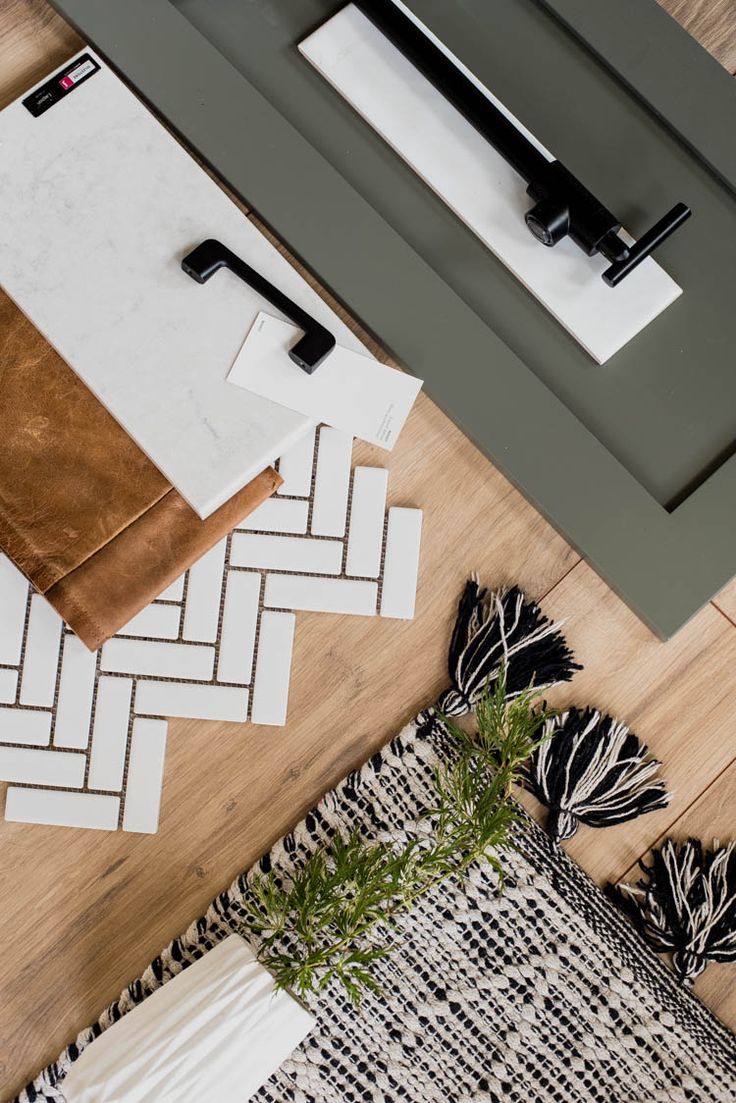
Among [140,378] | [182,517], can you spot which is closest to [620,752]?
[182,517]

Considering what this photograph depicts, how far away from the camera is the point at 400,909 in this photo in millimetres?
951

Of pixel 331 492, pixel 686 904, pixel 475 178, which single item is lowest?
pixel 686 904

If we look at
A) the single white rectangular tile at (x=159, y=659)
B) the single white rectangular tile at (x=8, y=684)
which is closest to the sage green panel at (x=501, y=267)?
the single white rectangular tile at (x=159, y=659)

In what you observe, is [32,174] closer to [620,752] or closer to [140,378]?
[140,378]

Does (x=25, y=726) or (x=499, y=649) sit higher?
(x=25, y=726)

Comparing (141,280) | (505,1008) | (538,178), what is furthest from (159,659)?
(538,178)

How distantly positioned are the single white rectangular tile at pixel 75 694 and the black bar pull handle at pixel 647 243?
63 centimetres

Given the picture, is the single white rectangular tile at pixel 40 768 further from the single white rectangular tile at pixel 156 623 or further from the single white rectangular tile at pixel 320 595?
the single white rectangular tile at pixel 320 595

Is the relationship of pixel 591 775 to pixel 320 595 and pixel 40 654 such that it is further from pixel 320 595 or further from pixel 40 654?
pixel 40 654

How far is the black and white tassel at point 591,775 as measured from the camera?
3.18 feet

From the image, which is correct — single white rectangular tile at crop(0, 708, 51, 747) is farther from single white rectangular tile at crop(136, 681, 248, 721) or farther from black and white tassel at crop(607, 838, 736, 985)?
black and white tassel at crop(607, 838, 736, 985)

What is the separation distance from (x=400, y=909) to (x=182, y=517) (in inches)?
17.4

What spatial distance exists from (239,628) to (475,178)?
506mm

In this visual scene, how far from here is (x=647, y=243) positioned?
2.93ft
